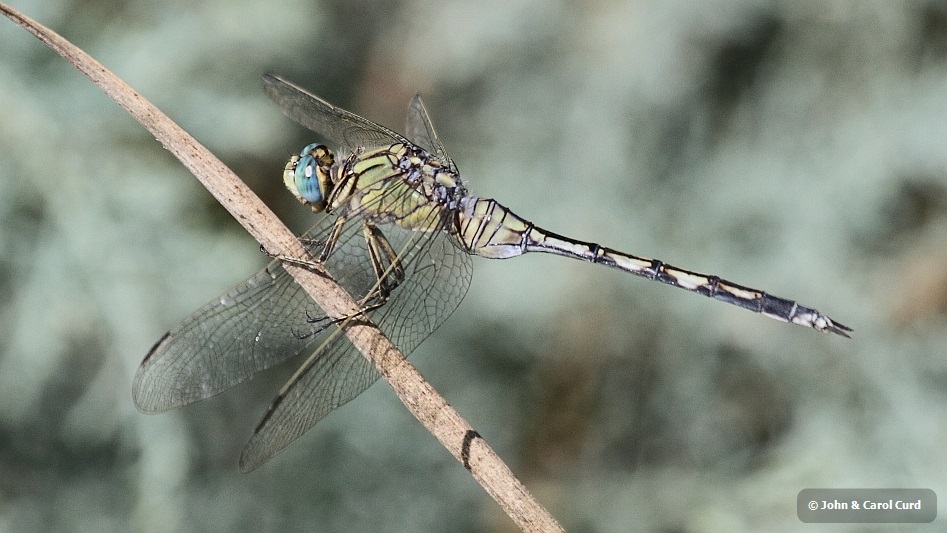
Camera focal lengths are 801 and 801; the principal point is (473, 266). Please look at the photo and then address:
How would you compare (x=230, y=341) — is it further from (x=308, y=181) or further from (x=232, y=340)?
(x=308, y=181)

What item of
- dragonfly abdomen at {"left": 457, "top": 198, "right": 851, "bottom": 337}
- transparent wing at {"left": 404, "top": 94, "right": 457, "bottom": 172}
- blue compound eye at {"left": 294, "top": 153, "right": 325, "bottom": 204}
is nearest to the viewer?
blue compound eye at {"left": 294, "top": 153, "right": 325, "bottom": 204}

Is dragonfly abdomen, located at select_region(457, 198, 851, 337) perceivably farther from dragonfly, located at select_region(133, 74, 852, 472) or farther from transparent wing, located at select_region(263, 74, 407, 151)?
transparent wing, located at select_region(263, 74, 407, 151)

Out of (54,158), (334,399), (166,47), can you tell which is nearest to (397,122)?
(166,47)

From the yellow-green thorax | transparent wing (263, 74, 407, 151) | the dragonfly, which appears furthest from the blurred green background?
the yellow-green thorax

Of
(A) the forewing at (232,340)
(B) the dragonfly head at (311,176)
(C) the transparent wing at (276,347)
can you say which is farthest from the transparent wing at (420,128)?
(A) the forewing at (232,340)

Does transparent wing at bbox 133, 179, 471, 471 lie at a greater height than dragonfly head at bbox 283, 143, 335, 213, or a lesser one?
lesser

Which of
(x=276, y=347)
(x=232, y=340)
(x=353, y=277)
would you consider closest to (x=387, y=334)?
(x=353, y=277)
